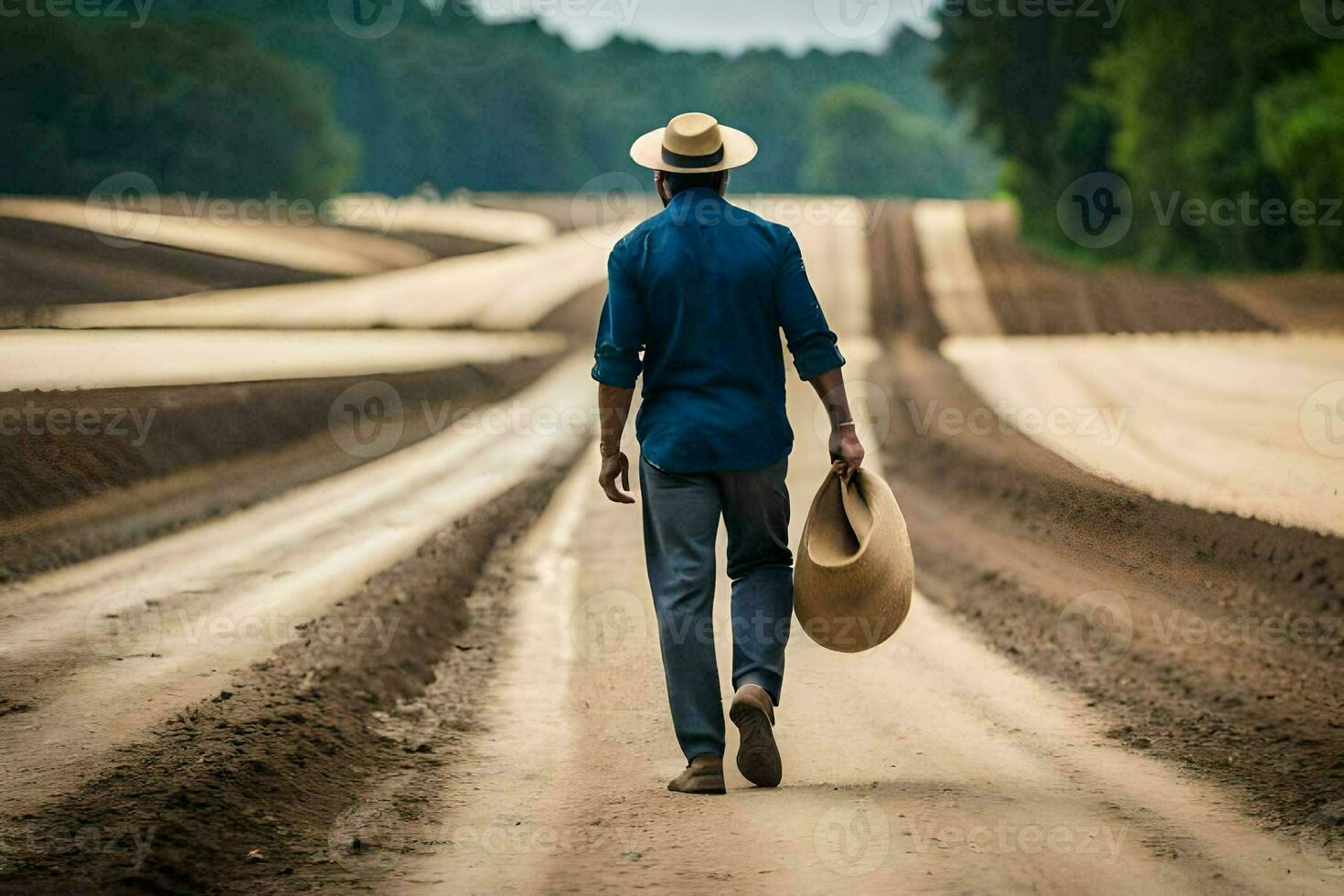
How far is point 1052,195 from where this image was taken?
4428 centimetres

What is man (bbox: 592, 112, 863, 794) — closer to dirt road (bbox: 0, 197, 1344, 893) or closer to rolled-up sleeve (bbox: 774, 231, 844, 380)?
rolled-up sleeve (bbox: 774, 231, 844, 380)

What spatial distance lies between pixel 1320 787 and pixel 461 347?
21.4 m

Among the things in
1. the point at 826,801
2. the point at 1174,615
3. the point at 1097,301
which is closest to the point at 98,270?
the point at 1097,301

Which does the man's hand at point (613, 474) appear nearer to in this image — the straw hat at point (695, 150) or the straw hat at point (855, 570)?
the straw hat at point (855, 570)

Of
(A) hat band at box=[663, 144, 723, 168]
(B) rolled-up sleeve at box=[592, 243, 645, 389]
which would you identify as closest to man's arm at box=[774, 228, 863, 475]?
(A) hat band at box=[663, 144, 723, 168]

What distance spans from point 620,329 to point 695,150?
67cm

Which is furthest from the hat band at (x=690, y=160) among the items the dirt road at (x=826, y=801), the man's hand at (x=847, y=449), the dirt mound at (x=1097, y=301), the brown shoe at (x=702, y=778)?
the dirt mound at (x=1097, y=301)

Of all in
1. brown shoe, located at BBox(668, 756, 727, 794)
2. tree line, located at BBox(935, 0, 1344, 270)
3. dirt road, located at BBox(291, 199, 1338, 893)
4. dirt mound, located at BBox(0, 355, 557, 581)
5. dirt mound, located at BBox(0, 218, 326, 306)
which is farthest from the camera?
tree line, located at BBox(935, 0, 1344, 270)

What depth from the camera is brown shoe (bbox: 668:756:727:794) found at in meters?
5.11

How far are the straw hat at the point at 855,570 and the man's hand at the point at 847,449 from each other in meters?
0.05

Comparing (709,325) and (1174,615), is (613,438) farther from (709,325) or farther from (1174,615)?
(1174,615)

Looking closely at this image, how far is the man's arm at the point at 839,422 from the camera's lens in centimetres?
532

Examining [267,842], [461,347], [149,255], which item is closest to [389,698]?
[267,842]

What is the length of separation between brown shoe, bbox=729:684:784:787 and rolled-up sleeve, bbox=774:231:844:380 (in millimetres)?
1132
